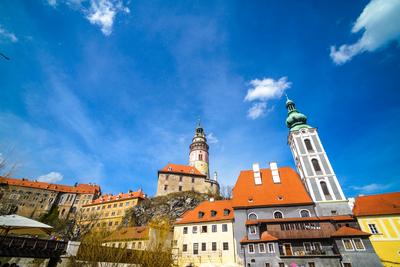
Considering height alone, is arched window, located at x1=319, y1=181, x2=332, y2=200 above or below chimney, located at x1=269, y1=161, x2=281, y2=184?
below

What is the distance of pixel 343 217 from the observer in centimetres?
2428

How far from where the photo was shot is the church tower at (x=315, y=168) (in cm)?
2608

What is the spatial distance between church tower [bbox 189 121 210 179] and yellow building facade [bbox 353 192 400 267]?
44.0 metres

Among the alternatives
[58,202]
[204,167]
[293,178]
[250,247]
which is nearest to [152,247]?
[250,247]

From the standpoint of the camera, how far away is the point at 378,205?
2577 centimetres

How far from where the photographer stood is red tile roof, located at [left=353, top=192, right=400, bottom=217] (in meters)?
24.5

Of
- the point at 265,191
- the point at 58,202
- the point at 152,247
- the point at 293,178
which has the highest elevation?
the point at 58,202

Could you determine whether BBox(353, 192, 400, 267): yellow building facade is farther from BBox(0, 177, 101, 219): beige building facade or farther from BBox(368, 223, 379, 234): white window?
BBox(0, 177, 101, 219): beige building facade

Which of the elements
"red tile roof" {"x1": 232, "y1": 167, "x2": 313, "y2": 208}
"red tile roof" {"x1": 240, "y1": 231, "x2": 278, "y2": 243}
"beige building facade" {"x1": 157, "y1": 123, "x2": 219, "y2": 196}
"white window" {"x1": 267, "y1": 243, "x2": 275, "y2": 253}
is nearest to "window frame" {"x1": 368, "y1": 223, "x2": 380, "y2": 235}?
"red tile roof" {"x1": 232, "y1": 167, "x2": 313, "y2": 208}

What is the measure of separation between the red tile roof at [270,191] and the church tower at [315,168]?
1477 mm

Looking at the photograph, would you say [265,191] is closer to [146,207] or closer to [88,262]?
[88,262]

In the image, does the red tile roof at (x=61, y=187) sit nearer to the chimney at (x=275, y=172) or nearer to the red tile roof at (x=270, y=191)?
the red tile roof at (x=270, y=191)

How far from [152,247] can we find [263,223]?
60.8 ft

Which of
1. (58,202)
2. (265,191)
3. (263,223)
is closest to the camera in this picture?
(263,223)
